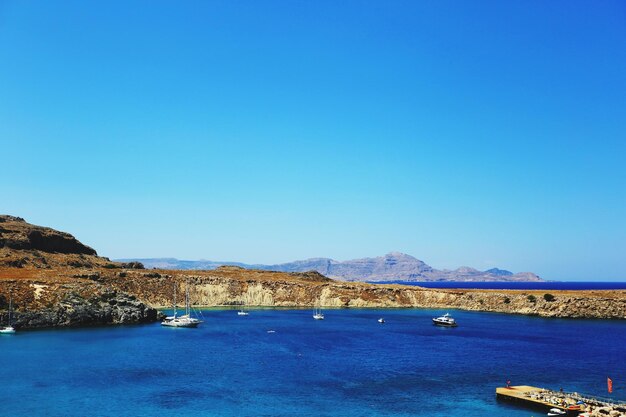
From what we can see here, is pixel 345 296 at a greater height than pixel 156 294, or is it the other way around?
pixel 156 294

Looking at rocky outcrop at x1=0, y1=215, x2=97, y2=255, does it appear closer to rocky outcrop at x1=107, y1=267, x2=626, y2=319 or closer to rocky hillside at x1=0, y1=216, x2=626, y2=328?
rocky hillside at x1=0, y1=216, x2=626, y2=328

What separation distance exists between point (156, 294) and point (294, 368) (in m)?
85.4

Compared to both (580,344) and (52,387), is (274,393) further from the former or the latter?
(580,344)

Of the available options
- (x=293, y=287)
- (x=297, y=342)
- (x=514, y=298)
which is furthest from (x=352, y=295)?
(x=297, y=342)

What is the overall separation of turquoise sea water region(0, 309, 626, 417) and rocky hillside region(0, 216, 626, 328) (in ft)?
→ 27.0

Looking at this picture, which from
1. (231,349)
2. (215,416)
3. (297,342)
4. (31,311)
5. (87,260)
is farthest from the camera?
(87,260)

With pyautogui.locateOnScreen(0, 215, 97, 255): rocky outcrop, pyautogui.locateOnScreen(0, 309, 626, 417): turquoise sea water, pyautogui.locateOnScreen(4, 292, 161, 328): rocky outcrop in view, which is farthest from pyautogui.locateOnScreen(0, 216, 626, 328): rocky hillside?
pyautogui.locateOnScreen(0, 309, 626, 417): turquoise sea water

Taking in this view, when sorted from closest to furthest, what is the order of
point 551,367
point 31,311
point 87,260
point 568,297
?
point 551,367 → point 31,311 → point 568,297 → point 87,260

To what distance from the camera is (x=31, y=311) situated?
325ft

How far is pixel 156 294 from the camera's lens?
143m

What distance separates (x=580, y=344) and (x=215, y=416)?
7227cm

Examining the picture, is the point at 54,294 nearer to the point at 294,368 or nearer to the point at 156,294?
the point at 156,294

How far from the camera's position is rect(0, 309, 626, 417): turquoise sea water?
49781 mm

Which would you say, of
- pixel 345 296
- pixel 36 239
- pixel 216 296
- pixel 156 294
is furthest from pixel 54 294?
pixel 345 296
